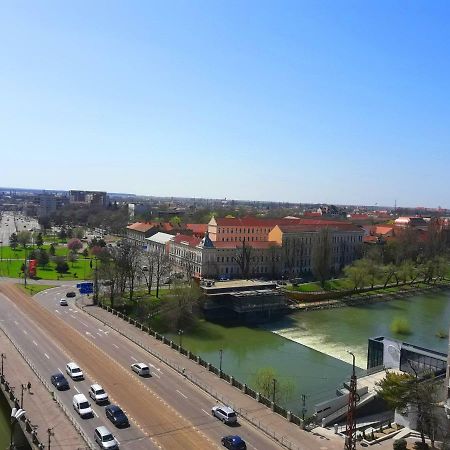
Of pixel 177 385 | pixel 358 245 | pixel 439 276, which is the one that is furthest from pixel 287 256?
pixel 177 385

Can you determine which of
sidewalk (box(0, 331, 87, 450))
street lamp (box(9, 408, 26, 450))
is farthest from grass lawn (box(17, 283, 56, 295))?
street lamp (box(9, 408, 26, 450))

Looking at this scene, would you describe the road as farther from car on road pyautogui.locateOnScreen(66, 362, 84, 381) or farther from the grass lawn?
the grass lawn

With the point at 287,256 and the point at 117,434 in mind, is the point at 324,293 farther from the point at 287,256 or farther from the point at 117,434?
the point at 117,434

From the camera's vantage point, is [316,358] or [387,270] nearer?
[316,358]

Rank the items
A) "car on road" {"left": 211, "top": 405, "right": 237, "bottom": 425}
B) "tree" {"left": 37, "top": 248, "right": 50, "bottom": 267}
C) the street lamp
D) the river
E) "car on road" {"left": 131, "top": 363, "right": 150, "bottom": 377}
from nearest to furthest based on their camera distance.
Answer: the street lamp, "car on road" {"left": 211, "top": 405, "right": 237, "bottom": 425}, "car on road" {"left": 131, "top": 363, "right": 150, "bottom": 377}, the river, "tree" {"left": 37, "top": 248, "right": 50, "bottom": 267}

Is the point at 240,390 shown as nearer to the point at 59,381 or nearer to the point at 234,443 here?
the point at 234,443
